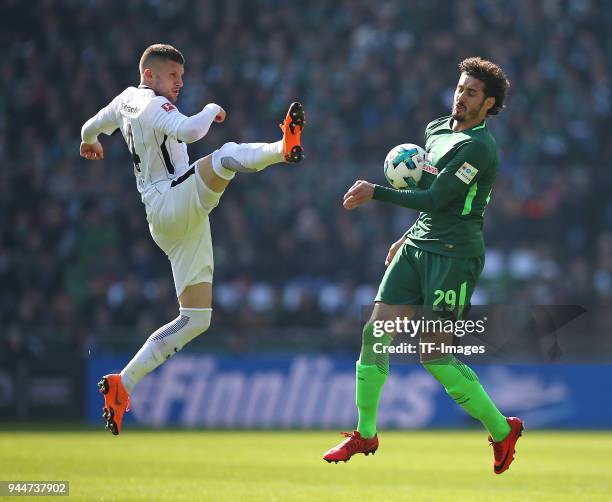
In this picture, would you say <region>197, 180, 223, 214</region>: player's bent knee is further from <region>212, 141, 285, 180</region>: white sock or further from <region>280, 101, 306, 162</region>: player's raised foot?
<region>280, 101, 306, 162</region>: player's raised foot

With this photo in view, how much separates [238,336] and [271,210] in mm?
2692

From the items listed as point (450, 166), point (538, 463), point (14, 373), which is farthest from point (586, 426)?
point (450, 166)

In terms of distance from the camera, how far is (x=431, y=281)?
7.62 metres

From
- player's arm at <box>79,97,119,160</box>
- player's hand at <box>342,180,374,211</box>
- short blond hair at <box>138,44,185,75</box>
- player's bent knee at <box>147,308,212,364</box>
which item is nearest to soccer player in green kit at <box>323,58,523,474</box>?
player's hand at <box>342,180,374,211</box>

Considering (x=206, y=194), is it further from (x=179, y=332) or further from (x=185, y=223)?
(x=179, y=332)

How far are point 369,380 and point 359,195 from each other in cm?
139

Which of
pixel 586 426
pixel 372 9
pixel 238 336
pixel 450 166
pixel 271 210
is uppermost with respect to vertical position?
pixel 372 9

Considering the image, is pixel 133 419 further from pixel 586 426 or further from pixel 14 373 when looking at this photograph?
pixel 586 426

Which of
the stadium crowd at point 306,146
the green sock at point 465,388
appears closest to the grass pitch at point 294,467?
the green sock at point 465,388

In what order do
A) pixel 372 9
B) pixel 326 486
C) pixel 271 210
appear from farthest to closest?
pixel 372 9 → pixel 271 210 → pixel 326 486

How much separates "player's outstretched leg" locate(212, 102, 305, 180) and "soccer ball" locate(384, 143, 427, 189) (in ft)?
3.00

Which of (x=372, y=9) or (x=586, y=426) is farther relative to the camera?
(x=372, y=9)

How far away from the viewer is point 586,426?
17.3 m

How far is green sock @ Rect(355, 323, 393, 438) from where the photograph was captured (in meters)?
7.72
